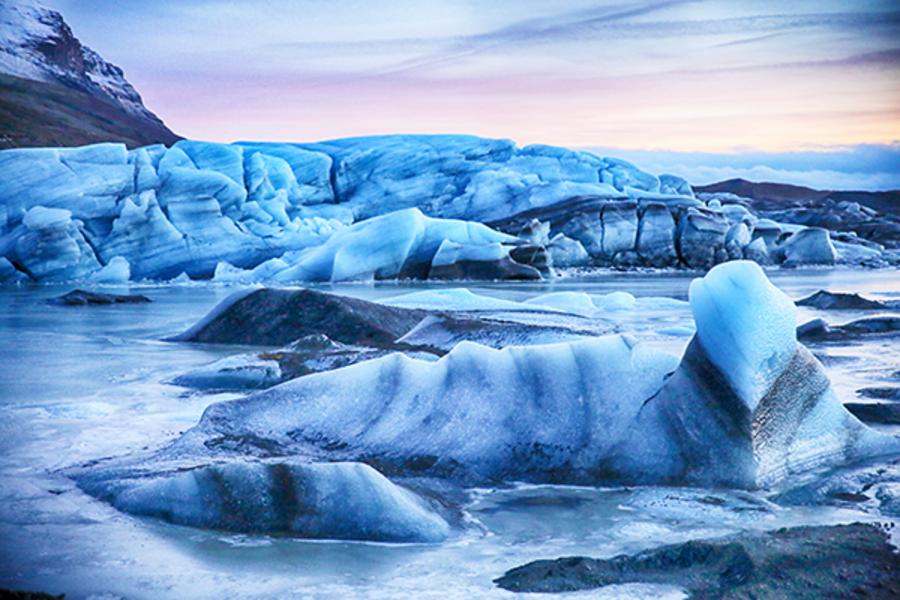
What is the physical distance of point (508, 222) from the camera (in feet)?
106

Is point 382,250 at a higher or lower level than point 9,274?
higher

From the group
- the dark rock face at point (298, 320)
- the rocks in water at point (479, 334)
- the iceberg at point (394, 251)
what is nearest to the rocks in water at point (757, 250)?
the iceberg at point (394, 251)

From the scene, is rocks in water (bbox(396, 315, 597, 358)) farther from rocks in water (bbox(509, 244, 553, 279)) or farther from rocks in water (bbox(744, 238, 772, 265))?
rocks in water (bbox(744, 238, 772, 265))

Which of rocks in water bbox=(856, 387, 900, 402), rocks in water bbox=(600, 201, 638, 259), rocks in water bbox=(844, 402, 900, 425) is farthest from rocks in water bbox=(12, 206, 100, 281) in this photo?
rocks in water bbox=(844, 402, 900, 425)

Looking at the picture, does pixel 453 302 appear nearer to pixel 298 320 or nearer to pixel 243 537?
pixel 298 320

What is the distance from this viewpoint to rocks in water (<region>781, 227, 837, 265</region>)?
33.8 m

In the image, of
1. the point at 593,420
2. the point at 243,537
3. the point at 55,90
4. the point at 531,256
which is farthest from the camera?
the point at 55,90

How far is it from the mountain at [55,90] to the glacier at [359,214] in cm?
1173

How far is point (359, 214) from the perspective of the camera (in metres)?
34.1

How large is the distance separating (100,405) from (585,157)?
1368 inches

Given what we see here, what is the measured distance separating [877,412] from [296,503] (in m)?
2.89

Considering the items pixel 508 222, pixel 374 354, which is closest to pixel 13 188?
pixel 508 222

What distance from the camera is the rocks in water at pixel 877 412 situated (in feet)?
14.7

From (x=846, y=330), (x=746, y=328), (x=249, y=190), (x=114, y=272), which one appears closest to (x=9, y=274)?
(x=114, y=272)
